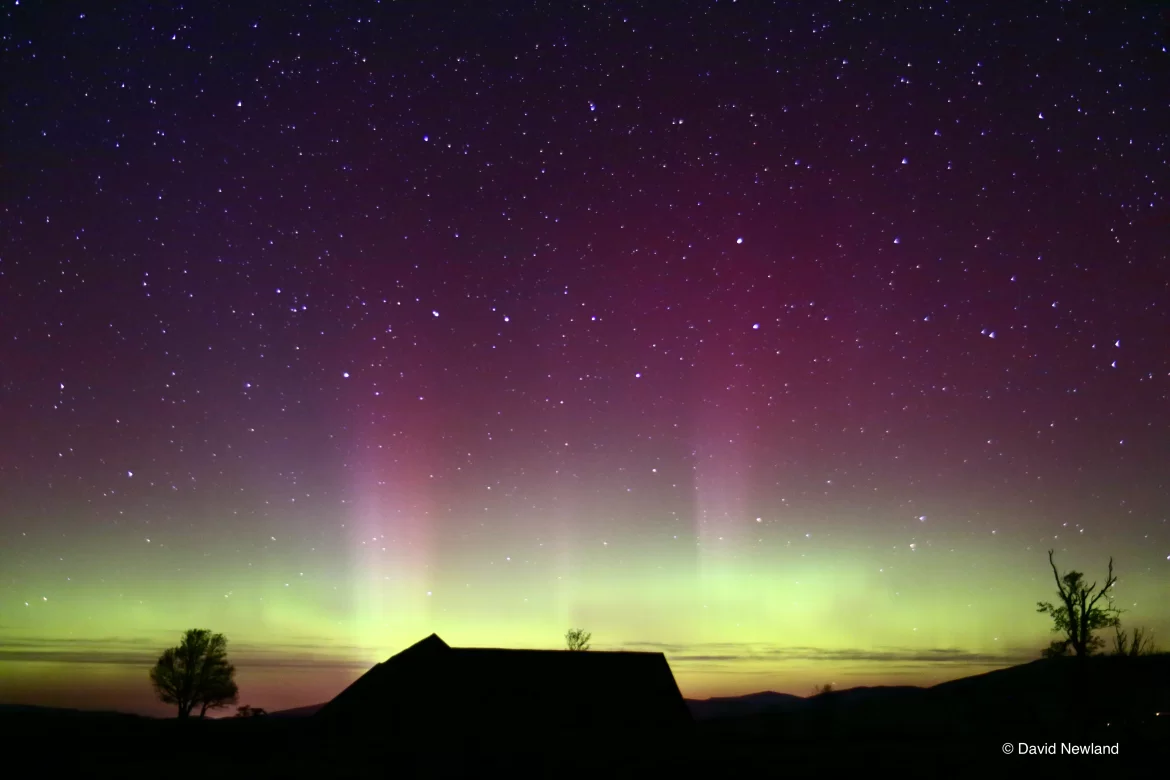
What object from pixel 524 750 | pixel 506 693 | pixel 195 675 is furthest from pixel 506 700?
pixel 195 675

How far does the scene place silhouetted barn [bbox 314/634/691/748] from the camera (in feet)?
79.5

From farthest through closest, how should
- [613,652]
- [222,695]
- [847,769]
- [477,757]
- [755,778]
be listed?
[222,695] < [613,652] < [477,757] < [847,769] < [755,778]

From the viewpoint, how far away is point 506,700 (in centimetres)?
2531

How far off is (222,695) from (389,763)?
149 ft

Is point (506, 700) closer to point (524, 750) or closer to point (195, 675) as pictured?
point (524, 750)

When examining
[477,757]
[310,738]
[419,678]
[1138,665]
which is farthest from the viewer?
[1138,665]

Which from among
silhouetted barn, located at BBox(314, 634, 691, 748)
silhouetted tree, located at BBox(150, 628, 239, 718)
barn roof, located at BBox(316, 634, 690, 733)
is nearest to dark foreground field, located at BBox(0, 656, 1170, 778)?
silhouetted barn, located at BBox(314, 634, 691, 748)

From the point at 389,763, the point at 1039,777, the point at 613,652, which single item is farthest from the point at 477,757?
the point at 1039,777

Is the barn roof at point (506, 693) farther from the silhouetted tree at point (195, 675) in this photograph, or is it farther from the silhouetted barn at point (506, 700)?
the silhouetted tree at point (195, 675)

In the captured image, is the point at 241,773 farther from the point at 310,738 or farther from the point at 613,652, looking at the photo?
the point at 613,652

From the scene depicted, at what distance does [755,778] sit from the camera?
59.7 feet

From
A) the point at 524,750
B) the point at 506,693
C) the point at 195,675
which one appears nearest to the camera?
the point at 524,750

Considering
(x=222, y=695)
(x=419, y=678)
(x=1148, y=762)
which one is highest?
(x=419, y=678)

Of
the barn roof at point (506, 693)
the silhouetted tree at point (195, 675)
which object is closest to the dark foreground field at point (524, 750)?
the barn roof at point (506, 693)
